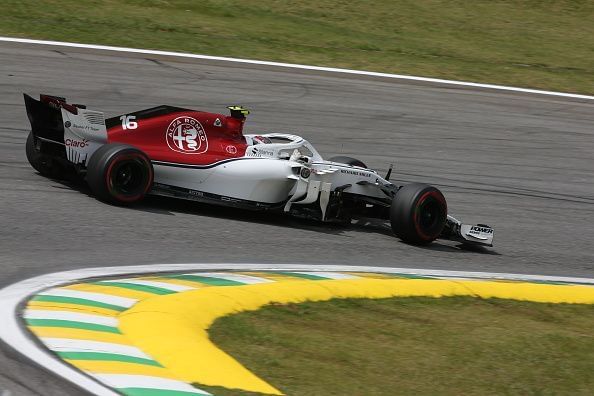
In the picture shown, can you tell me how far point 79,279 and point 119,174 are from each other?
8.04ft

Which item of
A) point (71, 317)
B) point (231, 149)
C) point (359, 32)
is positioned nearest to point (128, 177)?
point (231, 149)

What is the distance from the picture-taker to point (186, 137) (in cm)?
1081

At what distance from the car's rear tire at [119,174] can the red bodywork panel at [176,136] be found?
38 cm

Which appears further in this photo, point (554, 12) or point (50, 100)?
point (554, 12)

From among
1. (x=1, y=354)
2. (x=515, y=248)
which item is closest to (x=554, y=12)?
(x=515, y=248)

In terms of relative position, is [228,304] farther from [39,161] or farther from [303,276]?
[39,161]

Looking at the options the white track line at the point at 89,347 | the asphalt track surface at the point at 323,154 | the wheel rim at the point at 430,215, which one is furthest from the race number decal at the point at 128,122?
the white track line at the point at 89,347

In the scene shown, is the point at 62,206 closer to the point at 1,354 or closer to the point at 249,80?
the point at 1,354

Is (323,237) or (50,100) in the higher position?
(50,100)

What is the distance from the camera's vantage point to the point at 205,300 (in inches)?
300

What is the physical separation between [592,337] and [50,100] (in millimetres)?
5749

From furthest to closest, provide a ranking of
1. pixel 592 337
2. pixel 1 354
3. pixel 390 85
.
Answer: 1. pixel 390 85
2. pixel 592 337
3. pixel 1 354

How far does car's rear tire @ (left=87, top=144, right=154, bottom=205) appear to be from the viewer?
10.1 metres

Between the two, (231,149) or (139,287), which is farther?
(231,149)
